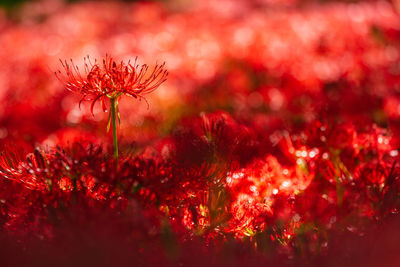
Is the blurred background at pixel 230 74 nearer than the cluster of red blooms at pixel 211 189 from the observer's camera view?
No

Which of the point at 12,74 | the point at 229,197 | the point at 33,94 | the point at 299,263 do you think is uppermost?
the point at 12,74

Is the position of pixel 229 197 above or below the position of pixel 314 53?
below

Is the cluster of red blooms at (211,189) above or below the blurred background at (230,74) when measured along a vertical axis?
below

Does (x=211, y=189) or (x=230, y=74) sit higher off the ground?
(x=230, y=74)

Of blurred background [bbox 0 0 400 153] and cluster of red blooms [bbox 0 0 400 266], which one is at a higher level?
blurred background [bbox 0 0 400 153]

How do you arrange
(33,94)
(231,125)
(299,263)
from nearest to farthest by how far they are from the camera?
(299,263) < (231,125) < (33,94)

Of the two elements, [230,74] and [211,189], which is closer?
[211,189]

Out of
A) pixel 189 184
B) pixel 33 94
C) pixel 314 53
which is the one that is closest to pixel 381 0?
pixel 314 53

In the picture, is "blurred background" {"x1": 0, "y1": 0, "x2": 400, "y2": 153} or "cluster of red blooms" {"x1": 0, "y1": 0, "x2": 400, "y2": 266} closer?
"cluster of red blooms" {"x1": 0, "y1": 0, "x2": 400, "y2": 266}

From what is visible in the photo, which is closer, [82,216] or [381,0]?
[82,216]

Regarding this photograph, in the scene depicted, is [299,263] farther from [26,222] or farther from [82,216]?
[26,222]

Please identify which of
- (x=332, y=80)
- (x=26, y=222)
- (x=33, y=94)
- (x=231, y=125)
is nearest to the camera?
(x=26, y=222)
